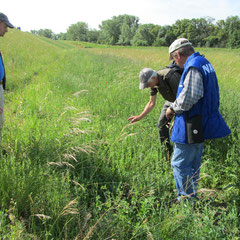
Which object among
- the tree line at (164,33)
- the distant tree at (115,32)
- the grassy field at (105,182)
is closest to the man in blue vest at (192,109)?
the grassy field at (105,182)

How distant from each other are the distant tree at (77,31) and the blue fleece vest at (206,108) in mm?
113357

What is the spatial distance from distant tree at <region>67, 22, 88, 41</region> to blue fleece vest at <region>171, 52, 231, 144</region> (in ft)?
372

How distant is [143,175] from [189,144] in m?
0.74

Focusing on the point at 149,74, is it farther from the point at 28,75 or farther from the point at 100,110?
the point at 28,75

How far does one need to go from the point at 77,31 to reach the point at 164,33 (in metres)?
50.9

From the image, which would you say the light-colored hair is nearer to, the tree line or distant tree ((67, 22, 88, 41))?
the tree line

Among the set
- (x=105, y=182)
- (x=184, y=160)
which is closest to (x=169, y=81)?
(x=184, y=160)

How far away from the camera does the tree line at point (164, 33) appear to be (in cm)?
5934

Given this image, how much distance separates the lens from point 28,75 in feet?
27.3

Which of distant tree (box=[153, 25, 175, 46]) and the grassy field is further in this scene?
distant tree (box=[153, 25, 175, 46])

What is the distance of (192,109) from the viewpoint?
1.98m

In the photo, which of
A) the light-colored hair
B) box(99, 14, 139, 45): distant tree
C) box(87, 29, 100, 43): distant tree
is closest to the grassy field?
the light-colored hair

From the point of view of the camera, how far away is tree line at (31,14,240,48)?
59.3 metres

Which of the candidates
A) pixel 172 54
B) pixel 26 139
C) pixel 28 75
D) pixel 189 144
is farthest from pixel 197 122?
pixel 28 75
